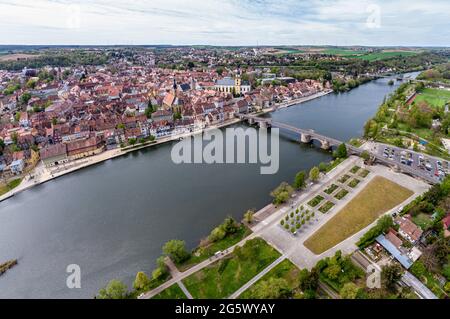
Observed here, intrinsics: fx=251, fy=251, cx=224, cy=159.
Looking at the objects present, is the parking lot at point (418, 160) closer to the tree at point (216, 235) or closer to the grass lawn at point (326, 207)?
the grass lawn at point (326, 207)

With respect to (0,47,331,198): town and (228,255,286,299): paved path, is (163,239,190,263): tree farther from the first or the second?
(0,47,331,198): town

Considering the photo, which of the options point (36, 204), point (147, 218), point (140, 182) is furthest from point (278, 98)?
point (36, 204)

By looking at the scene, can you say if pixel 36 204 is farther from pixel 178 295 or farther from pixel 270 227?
pixel 270 227

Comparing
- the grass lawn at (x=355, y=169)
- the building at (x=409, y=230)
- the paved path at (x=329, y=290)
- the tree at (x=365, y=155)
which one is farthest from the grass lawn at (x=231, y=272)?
the tree at (x=365, y=155)

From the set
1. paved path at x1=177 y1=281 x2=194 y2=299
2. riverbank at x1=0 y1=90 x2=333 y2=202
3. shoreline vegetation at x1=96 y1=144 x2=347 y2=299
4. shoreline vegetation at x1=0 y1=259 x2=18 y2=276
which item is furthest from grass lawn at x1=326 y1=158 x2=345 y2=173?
shoreline vegetation at x1=0 y1=259 x2=18 y2=276

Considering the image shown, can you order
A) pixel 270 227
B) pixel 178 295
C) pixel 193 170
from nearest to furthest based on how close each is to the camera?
1. pixel 178 295
2. pixel 270 227
3. pixel 193 170

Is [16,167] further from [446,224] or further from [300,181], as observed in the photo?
[446,224]
